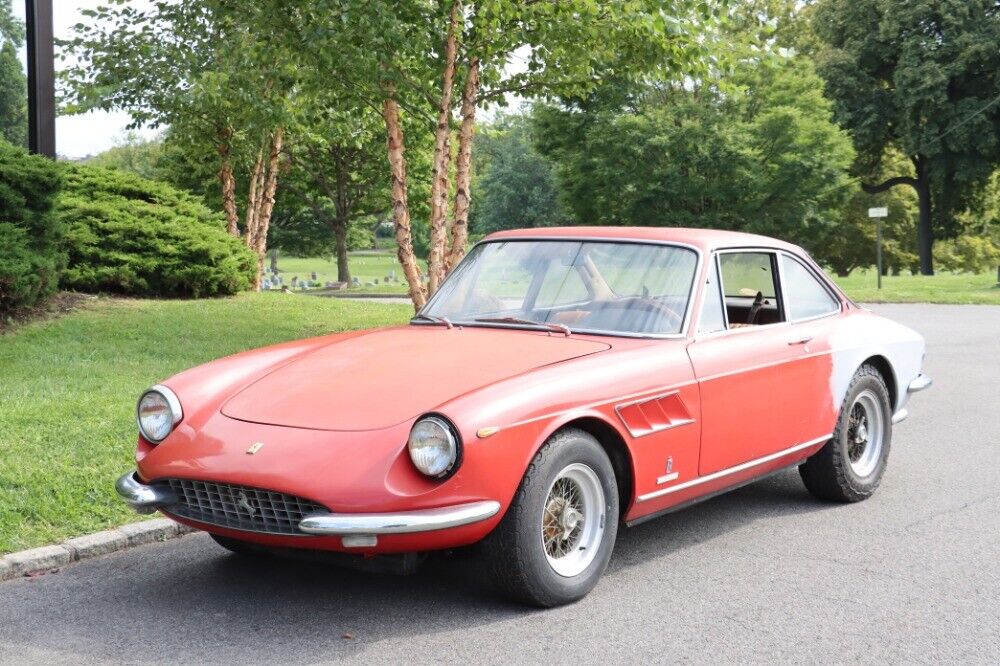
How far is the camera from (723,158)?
3856 cm

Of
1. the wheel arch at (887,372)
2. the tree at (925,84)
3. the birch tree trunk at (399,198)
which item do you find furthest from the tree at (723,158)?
the wheel arch at (887,372)

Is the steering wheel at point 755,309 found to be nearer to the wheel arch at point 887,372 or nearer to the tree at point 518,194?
the wheel arch at point 887,372

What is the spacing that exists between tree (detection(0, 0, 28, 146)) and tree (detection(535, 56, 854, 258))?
26672mm

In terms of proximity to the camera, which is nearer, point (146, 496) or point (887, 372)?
point (146, 496)

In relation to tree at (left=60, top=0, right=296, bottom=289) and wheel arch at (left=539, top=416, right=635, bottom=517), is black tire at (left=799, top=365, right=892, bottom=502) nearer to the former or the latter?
wheel arch at (left=539, top=416, right=635, bottom=517)

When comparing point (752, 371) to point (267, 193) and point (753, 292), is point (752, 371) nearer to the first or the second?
point (753, 292)

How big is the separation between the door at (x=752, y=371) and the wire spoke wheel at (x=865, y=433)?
20.6 inches

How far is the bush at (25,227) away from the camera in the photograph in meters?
11.4

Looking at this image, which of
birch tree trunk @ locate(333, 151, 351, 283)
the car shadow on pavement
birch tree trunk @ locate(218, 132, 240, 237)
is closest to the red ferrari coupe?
the car shadow on pavement

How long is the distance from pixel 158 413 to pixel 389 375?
1004mm

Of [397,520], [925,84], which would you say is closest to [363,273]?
[925,84]

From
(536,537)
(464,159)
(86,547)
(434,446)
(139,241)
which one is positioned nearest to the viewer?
(434,446)

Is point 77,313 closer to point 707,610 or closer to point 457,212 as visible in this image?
point 457,212

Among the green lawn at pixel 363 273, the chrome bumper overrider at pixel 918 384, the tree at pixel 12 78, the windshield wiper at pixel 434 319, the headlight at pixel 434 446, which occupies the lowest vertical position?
the green lawn at pixel 363 273
